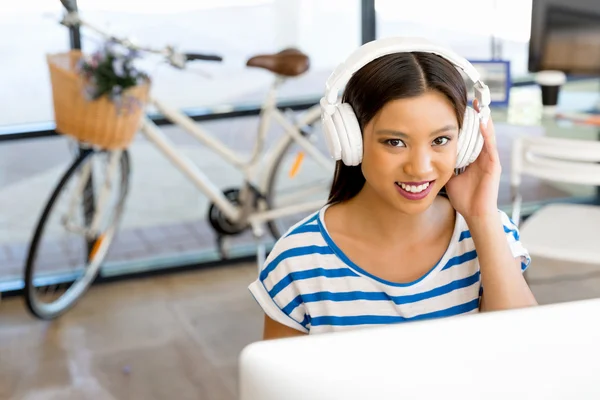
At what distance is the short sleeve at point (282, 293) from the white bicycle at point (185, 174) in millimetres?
1978

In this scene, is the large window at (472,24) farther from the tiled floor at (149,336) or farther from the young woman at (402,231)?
the young woman at (402,231)

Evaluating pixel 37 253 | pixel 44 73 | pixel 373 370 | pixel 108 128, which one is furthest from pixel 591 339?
pixel 44 73

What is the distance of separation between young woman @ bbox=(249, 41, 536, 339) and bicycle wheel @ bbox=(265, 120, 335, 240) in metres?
2.27

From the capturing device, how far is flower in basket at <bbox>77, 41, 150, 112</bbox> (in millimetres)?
2967

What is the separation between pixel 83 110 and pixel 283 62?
0.74 metres

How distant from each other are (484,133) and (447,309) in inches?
9.9

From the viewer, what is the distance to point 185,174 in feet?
11.3

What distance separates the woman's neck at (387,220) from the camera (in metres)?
1.28

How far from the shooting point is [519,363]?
617 mm

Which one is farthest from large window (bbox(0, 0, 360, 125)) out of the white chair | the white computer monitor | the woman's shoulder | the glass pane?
the white computer monitor

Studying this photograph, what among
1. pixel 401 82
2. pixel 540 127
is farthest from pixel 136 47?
pixel 401 82

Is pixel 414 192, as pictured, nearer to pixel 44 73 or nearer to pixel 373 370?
pixel 373 370

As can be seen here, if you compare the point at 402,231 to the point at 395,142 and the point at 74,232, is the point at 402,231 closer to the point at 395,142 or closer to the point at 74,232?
the point at 395,142

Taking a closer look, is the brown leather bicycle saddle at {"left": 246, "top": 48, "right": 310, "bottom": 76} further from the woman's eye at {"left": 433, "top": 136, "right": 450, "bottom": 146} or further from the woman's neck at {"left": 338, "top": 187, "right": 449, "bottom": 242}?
the woman's eye at {"left": 433, "top": 136, "right": 450, "bottom": 146}
